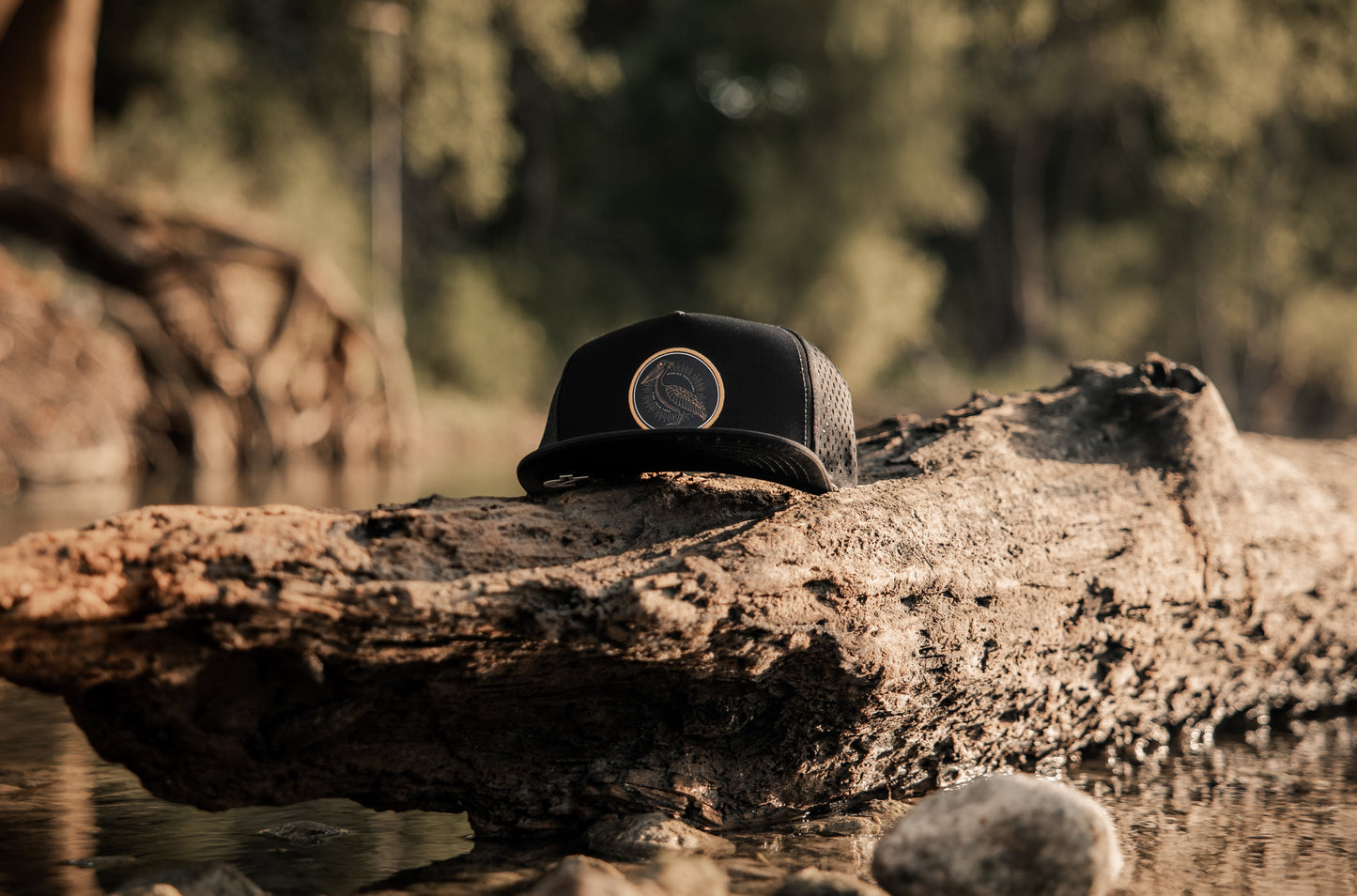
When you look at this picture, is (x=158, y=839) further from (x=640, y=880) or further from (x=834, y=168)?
(x=834, y=168)

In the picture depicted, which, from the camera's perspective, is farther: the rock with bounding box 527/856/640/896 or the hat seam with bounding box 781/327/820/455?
the hat seam with bounding box 781/327/820/455

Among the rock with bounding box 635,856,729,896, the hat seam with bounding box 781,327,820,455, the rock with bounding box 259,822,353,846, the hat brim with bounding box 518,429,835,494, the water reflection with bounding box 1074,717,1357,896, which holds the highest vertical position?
the hat seam with bounding box 781,327,820,455

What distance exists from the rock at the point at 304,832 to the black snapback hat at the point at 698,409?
104 centimetres

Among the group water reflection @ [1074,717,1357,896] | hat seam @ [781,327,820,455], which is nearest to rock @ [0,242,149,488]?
hat seam @ [781,327,820,455]

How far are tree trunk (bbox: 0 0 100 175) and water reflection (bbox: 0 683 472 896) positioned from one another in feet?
42.9

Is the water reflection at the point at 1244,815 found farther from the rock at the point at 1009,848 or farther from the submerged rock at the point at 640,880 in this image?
the submerged rock at the point at 640,880

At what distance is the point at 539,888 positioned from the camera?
2350 mm

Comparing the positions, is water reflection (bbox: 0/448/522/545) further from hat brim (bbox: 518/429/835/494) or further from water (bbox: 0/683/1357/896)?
hat brim (bbox: 518/429/835/494)

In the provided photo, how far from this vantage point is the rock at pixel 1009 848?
2.48m

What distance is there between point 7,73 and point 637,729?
14.7 meters

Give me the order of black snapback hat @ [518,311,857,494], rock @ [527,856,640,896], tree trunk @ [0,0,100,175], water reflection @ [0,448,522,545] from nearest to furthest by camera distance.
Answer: rock @ [527,856,640,896] → black snapback hat @ [518,311,857,494] → water reflection @ [0,448,522,545] → tree trunk @ [0,0,100,175]

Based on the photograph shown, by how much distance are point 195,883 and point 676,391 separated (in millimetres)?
1530

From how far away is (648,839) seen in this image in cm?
285

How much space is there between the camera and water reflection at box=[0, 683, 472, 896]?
278 cm
